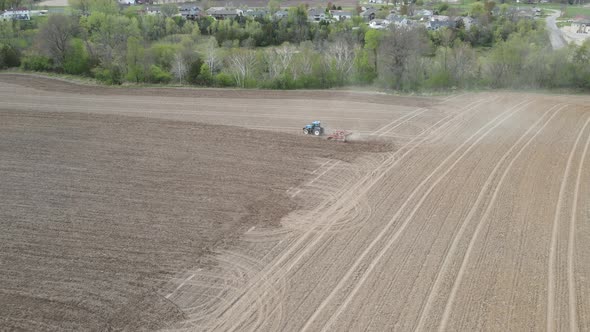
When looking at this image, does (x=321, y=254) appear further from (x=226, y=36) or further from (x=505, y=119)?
(x=226, y=36)

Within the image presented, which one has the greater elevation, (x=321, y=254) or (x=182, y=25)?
(x=182, y=25)

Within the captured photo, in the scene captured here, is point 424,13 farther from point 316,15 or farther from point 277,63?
point 277,63

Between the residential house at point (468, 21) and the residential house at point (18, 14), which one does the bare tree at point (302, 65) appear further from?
the residential house at point (18, 14)

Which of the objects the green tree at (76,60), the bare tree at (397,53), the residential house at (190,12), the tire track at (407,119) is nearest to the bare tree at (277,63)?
the bare tree at (397,53)

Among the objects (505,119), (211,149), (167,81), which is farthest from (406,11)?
(211,149)

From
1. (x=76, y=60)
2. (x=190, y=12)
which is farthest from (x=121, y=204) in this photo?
(x=190, y=12)

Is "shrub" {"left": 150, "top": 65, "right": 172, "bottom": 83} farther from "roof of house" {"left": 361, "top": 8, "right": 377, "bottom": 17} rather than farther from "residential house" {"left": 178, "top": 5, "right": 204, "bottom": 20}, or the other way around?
"roof of house" {"left": 361, "top": 8, "right": 377, "bottom": 17}
